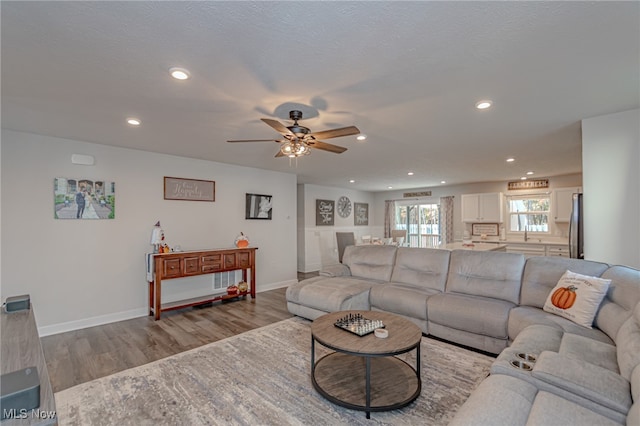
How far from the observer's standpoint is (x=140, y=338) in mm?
3465

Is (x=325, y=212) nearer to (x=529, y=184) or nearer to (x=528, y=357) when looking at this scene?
(x=529, y=184)

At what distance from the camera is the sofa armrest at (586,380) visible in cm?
139

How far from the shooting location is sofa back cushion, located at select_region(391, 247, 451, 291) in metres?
3.80

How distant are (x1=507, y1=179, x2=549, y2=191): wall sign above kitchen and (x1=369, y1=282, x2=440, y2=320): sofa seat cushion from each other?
5352 mm

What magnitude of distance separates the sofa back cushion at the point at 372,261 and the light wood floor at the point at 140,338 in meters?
1.27

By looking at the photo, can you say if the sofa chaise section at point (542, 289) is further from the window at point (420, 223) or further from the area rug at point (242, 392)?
the window at point (420, 223)

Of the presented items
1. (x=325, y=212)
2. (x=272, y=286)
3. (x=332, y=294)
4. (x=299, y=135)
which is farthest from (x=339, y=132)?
(x=325, y=212)

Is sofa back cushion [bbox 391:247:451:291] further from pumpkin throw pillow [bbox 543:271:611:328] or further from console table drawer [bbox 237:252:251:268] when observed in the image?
console table drawer [bbox 237:252:251:268]

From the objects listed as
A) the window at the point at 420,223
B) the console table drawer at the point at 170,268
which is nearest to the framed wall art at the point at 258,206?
the console table drawer at the point at 170,268

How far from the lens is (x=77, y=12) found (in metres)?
1.50

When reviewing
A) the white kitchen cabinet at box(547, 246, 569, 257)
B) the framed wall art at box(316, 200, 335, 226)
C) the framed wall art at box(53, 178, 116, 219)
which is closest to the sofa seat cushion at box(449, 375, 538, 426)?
the framed wall art at box(53, 178, 116, 219)

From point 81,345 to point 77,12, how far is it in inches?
134

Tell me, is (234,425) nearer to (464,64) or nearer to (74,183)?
(464,64)

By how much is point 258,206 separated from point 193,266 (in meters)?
1.85
